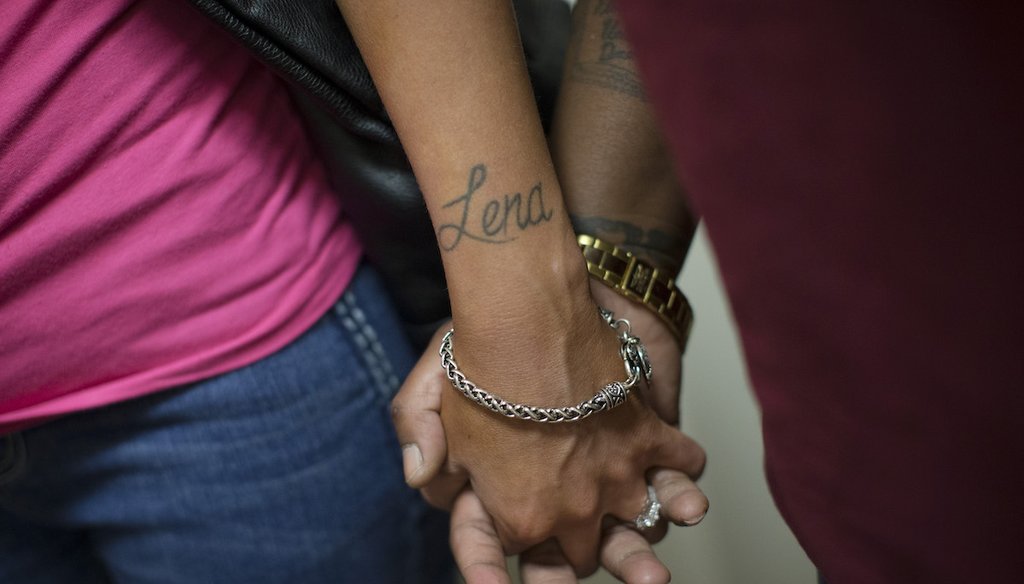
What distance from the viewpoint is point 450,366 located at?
1.92ft

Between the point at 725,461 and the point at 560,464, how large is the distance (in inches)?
27.9

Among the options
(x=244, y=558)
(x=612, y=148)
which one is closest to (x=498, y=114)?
(x=612, y=148)

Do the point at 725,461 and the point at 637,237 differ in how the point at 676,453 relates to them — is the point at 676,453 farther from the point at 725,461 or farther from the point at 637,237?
the point at 725,461

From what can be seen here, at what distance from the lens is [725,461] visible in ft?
4.02

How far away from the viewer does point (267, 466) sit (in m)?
0.67

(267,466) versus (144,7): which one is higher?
(144,7)

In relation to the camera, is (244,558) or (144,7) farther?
(244,558)

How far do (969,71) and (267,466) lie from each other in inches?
21.9

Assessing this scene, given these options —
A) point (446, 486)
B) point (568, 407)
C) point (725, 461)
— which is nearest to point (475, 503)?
point (446, 486)

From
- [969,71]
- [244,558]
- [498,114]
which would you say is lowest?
[244,558]

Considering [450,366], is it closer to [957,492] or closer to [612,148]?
[612,148]

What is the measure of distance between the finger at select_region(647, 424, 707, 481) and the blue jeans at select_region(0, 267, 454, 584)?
220 mm

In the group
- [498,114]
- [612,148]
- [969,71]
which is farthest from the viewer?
[612,148]

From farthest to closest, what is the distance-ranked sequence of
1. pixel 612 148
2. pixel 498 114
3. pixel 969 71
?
pixel 612 148 < pixel 498 114 < pixel 969 71
